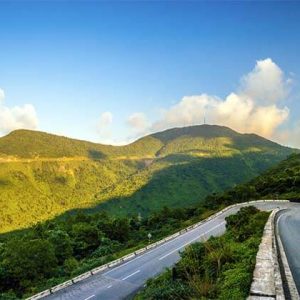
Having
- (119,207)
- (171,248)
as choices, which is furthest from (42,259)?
(119,207)

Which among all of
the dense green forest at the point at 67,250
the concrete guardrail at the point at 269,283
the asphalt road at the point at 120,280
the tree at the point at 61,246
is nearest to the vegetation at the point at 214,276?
the concrete guardrail at the point at 269,283

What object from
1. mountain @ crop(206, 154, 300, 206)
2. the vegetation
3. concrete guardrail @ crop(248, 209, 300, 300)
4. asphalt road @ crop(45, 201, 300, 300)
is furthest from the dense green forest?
concrete guardrail @ crop(248, 209, 300, 300)

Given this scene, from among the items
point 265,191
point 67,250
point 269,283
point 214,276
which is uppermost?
point 269,283

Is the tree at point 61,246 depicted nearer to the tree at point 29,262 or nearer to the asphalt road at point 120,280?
the tree at point 29,262

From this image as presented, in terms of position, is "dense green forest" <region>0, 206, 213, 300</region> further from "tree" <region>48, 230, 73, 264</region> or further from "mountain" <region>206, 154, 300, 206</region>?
"mountain" <region>206, 154, 300, 206</region>

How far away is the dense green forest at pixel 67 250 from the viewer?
124 ft

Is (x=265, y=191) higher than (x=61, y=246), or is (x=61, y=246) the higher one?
(x=61, y=246)

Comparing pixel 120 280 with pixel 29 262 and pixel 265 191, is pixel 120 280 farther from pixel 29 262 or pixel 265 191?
pixel 265 191

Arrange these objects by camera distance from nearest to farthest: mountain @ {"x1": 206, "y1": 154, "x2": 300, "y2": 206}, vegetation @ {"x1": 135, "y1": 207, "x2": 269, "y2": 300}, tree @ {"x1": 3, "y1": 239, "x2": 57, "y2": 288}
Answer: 1. vegetation @ {"x1": 135, "y1": 207, "x2": 269, "y2": 300}
2. tree @ {"x1": 3, "y1": 239, "x2": 57, "y2": 288}
3. mountain @ {"x1": 206, "y1": 154, "x2": 300, "y2": 206}

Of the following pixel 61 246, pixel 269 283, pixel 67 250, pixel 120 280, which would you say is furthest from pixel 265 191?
pixel 269 283

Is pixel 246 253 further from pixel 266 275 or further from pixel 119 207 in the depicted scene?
pixel 119 207

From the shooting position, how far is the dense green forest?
37700 millimetres

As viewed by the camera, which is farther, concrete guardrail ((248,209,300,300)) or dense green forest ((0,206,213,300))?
dense green forest ((0,206,213,300))

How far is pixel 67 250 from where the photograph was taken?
168ft
